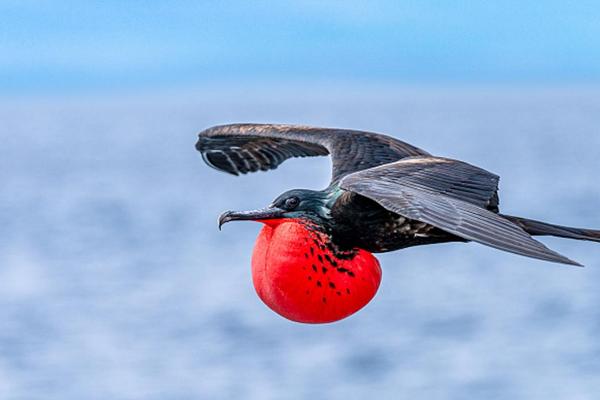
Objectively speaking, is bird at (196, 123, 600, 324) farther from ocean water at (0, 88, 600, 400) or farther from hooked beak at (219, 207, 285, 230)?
ocean water at (0, 88, 600, 400)

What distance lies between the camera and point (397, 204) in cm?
436

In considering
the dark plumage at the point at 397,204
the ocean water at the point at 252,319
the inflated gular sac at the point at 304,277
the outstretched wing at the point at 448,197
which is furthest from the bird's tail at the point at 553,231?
the ocean water at the point at 252,319

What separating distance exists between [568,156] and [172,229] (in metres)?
30.1

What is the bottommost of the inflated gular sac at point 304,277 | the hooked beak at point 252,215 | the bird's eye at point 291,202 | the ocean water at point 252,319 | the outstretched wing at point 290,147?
the inflated gular sac at point 304,277

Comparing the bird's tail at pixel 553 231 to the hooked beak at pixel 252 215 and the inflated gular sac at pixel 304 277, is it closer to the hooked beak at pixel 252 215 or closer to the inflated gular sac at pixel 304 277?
the inflated gular sac at pixel 304 277

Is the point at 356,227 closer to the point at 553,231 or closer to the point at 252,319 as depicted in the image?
the point at 553,231

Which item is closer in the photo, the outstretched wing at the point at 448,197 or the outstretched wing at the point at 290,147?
the outstretched wing at the point at 448,197

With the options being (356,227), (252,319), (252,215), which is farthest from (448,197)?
(252,319)

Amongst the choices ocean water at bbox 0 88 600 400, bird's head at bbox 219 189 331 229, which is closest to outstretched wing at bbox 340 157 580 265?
bird's head at bbox 219 189 331 229

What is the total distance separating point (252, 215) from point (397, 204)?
0.64 metres

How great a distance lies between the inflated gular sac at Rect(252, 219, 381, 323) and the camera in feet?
15.3

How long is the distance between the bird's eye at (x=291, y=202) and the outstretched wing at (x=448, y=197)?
0.98 feet

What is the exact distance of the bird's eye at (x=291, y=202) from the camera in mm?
4891

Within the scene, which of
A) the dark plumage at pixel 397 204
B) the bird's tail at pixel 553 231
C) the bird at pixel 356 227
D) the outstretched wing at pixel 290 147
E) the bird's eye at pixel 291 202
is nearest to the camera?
the dark plumage at pixel 397 204
